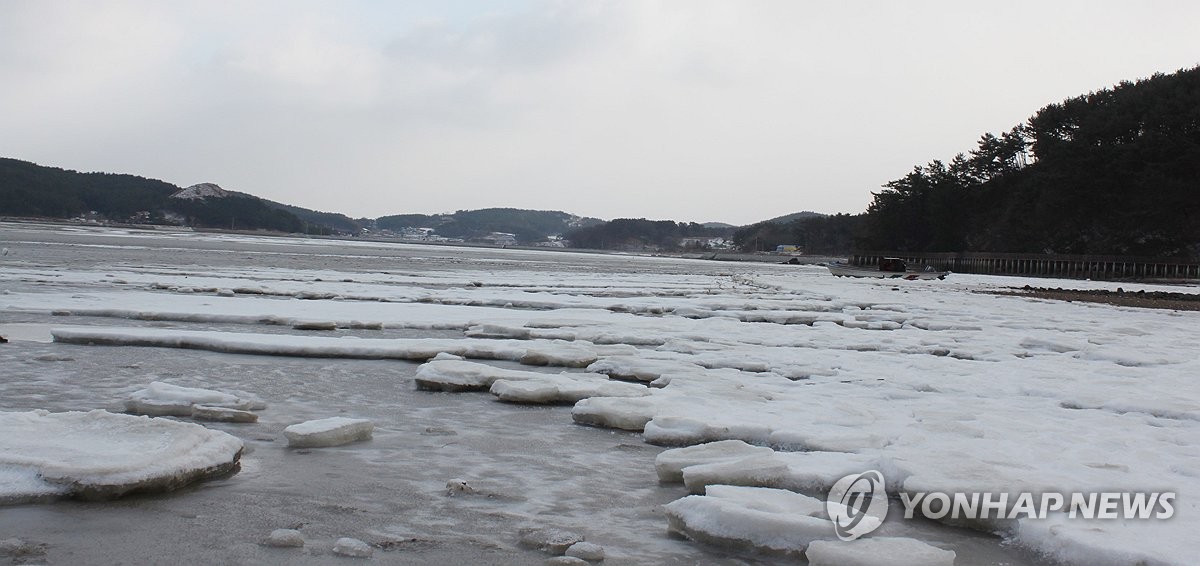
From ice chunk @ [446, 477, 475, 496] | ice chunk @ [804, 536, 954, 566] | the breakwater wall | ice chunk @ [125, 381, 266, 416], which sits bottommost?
ice chunk @ [446, 477, 475, 496]

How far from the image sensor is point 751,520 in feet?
12.6

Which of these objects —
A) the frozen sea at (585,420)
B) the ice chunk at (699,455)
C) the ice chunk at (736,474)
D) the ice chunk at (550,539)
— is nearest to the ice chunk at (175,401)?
the frozen sea at (585,420)

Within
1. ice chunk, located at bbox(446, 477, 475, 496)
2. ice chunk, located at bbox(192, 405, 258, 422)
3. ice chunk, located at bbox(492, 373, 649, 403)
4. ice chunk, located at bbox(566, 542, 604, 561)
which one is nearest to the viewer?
ice chunk, located at bbox(566, 542, 604, 561)

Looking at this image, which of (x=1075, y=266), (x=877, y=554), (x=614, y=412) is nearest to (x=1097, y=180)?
(x=1075, y=266)

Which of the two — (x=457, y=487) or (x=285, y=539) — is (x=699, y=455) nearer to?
(x=457, y=487)

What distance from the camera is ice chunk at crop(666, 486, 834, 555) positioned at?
3.78 meters

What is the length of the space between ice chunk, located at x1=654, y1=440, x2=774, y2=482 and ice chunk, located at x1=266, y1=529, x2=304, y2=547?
2025 millimetres

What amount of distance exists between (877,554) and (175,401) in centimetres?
487

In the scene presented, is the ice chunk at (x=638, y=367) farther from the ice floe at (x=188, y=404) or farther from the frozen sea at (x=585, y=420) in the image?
the ice floe at (x=188, y=404)

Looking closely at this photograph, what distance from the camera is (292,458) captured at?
5.11 m

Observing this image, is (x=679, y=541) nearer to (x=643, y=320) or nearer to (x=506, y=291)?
(x=643, y=320)

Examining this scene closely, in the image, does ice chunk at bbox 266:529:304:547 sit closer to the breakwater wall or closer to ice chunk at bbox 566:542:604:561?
ice chunk at bbox 566:542:604:561

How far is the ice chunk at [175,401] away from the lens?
6.06 m

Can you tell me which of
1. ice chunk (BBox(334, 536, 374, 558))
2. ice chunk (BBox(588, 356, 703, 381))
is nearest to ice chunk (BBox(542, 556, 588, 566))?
ice chunk (BBox(334, 536, 374, 558))
